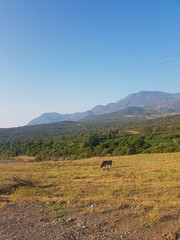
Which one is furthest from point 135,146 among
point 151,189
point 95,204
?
point 95,204

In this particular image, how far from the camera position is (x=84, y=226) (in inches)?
207

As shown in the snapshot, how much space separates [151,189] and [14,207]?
652 centimetres

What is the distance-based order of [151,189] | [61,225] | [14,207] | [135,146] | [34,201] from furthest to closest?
[135,146] < [151,189] < [34,201] < [14,207] < [61,225]

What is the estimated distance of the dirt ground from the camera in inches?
188

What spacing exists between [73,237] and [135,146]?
40.9 meters

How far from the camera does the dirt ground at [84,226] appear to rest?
478 centimetres

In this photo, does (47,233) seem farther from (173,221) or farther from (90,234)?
(173,221)

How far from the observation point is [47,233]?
4980 millimetres

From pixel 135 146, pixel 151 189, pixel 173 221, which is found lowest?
pixel 135 146

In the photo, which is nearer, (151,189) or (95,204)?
(95,204)

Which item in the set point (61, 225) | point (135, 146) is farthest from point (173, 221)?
point (135, 146)

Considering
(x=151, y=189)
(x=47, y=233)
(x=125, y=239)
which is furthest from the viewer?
(x=151, y=189)

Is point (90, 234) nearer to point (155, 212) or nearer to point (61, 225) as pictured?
point (61, 225)

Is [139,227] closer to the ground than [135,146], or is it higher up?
higher up
